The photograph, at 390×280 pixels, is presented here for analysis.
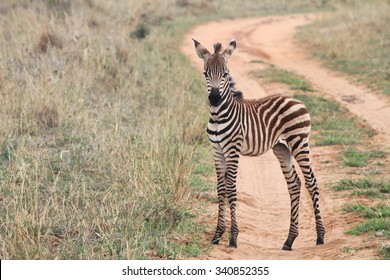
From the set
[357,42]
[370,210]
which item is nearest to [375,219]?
[370,210]

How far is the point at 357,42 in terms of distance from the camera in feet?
65.9

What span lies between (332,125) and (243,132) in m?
5.63

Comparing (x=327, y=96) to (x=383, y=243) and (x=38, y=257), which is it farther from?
(x=38, y=257)

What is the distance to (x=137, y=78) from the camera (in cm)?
1431

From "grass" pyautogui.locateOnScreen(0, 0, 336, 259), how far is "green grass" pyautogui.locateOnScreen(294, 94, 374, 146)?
201 centimetres

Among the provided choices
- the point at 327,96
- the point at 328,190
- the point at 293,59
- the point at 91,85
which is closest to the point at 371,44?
the point at 293,59

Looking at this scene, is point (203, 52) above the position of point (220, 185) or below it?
above

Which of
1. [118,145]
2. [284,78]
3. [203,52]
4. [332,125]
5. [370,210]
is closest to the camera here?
[203,52]

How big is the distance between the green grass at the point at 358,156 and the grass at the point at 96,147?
2011 millimetres

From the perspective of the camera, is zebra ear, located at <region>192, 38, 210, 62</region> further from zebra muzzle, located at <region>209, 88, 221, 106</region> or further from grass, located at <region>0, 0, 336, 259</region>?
grass, located at <region>0, 0, 336, 259</region>

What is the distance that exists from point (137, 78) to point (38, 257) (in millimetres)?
8679

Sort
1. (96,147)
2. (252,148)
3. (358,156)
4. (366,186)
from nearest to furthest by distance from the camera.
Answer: (252,148) → (366,186) → (96,147) → (358,156)

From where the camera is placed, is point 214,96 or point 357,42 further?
point 357,42

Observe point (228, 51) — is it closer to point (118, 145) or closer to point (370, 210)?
point (118, 145)
